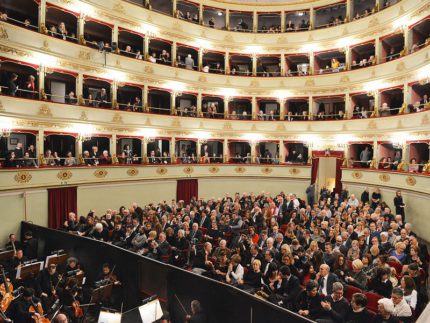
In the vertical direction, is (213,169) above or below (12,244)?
above

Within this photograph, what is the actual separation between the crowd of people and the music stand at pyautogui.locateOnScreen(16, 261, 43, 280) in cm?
225

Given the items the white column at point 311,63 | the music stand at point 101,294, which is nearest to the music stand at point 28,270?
the music stand at point 101,294

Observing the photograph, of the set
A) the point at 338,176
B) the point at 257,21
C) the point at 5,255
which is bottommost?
the point at 5,255

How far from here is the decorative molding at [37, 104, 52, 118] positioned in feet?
47.0

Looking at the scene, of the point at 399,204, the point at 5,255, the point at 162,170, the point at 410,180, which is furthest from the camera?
the point at 162,170

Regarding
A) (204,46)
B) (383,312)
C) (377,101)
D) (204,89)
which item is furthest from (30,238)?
(377,101)

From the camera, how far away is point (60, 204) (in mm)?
14375

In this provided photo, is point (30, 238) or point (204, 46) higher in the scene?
point (204, 46)

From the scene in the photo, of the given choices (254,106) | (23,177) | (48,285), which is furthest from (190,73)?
(48,285)

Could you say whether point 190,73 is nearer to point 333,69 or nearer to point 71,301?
point 333,69

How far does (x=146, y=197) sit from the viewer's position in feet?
60.0

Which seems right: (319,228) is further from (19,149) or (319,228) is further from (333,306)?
(19,149)

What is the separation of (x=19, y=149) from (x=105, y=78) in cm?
579

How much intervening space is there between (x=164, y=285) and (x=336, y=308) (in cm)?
374
